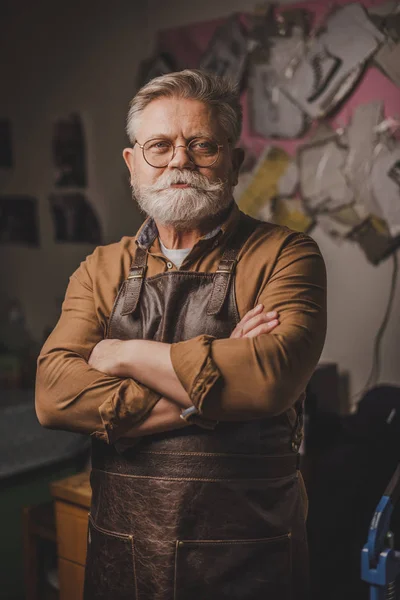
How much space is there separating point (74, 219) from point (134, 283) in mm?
2765

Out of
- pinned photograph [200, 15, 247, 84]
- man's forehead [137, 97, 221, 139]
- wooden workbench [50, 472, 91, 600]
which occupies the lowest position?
wooden workbench [50, 472, 91, 600]

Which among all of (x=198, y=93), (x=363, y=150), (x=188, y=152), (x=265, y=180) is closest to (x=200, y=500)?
(x=188, y=152)

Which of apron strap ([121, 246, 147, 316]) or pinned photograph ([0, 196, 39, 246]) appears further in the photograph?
pinned photograph ([0, 196, 39, 246])

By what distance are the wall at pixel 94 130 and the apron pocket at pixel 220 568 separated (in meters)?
1.58

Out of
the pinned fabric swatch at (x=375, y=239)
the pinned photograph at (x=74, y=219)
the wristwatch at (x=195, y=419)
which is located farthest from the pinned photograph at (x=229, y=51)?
the wristwatch at (x=195, y=419)

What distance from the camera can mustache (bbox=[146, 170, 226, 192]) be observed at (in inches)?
75.1

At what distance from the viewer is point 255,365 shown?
1.73m

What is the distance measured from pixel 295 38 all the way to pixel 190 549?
2468 millimetres

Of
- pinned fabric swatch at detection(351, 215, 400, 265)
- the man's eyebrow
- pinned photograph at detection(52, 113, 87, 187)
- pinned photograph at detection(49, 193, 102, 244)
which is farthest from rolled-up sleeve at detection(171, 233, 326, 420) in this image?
pinned photograph at detection(52, 113, 87, 187)

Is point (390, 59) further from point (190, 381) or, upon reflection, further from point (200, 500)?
point (200, 500)

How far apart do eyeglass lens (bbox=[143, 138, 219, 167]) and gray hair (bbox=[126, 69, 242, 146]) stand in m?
0.08

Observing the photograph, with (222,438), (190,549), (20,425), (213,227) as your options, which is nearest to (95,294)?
(213,227)

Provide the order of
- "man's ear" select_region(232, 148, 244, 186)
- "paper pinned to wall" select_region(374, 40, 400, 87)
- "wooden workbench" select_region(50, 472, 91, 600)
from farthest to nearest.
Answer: "paper pinned to wall" select_region(374, 40, 400, 87) < "wooden workbench" select_region(50, 472, 91, 600) < "man's ear" select_region(232, 148, 244, 186)

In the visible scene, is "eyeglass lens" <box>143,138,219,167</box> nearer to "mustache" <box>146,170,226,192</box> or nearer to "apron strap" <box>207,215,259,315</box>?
"mustache" <box>146,170,226,192</box>
